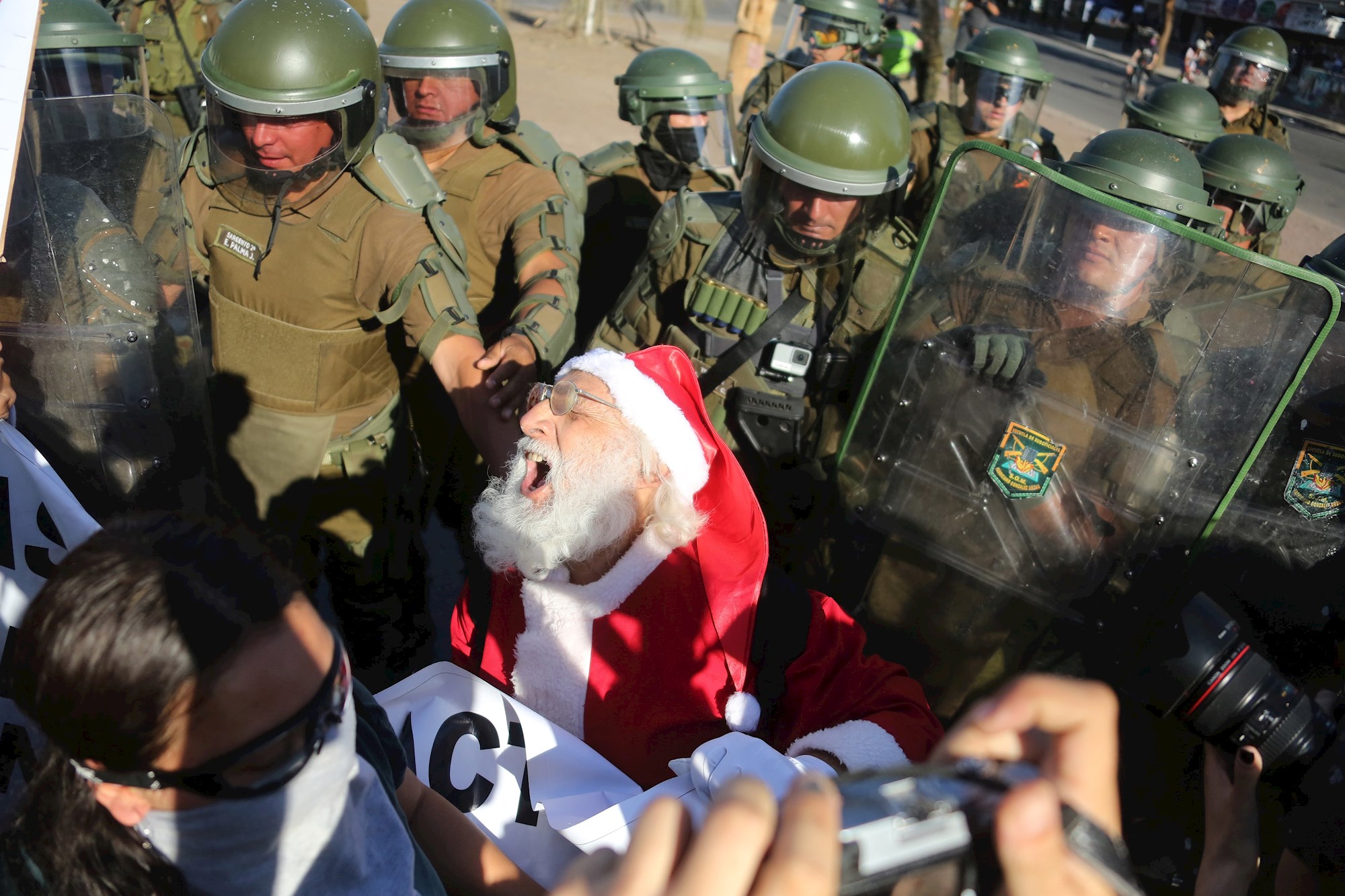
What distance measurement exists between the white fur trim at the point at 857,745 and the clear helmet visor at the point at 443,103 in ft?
9.72

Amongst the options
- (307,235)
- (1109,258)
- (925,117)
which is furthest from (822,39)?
(1109,258)

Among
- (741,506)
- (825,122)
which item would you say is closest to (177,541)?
(741,506)

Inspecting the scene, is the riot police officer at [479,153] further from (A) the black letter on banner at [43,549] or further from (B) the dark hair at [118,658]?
(B) the dark hair at [118,658]

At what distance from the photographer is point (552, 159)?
379cm

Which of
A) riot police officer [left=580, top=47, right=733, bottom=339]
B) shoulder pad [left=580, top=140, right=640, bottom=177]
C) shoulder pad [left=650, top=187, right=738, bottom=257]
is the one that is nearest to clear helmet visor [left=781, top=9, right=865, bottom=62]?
riot police officer [left=580, top=47, right=733, bottom=339]

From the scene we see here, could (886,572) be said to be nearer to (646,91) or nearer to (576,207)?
(576,207)

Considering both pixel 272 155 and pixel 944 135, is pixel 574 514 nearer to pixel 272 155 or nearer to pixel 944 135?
pixel 272 155

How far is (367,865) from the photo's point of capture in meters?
1.07

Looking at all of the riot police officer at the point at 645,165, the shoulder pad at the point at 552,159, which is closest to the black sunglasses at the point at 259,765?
the shoulder pad at the point at 552,159

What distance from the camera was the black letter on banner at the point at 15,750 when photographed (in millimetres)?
1648

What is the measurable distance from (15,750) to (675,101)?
3.78m

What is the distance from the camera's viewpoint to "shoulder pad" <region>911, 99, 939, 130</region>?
5.11 metres

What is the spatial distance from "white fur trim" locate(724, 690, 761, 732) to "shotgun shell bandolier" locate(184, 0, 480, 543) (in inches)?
55.6

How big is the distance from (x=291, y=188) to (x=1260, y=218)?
4.12m
